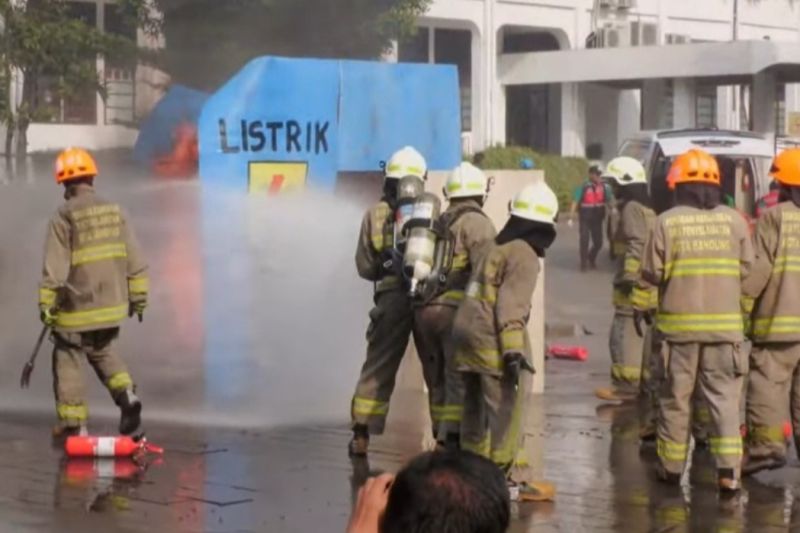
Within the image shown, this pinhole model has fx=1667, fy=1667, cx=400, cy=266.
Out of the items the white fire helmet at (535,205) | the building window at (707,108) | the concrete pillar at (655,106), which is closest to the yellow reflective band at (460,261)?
the white fire helmet at (535,205)

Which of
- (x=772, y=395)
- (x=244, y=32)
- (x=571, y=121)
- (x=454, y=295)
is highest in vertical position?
(x=244, y=32)

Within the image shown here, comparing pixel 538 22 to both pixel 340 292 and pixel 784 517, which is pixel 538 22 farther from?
pixel 784 517

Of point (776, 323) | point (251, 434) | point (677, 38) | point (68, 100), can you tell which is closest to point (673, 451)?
point (776, 323)

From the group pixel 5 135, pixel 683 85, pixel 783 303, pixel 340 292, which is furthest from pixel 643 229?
pixel 683 85

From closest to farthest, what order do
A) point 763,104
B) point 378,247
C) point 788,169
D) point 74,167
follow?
1. point 788,169
2. point 378,247
3. point 74,167
4. point 763,104

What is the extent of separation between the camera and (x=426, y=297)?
28.1 feet

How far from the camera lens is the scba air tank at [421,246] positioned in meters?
8.38

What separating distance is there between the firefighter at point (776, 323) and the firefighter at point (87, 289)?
3417 mm

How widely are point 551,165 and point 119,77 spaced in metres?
16.1

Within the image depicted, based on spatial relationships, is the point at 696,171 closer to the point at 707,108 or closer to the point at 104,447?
the point at 104,447

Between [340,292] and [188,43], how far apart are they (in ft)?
16.3

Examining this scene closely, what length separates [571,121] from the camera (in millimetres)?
35781

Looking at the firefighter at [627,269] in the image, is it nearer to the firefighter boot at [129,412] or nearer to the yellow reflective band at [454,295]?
the yellow reflective band at [454,295]

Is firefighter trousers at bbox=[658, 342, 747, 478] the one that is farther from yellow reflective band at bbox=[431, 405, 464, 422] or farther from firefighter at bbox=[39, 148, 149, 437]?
firefighter at bbox=[39, 148, 149, 437]
